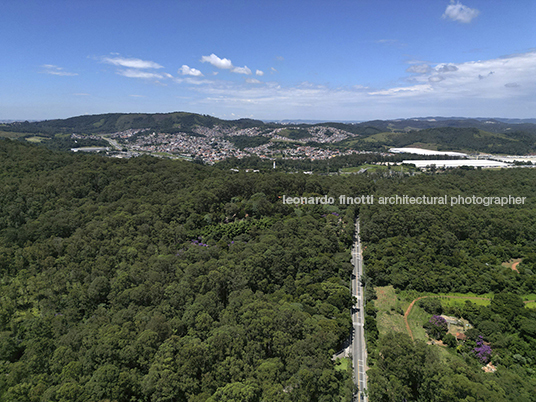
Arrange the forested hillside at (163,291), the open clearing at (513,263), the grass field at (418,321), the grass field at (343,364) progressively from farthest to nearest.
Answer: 1. the open clearing at (513,263)
2. the grass field at (418,321)
3. the grass field at (343,364)
4. the forested hillside at (163,291)

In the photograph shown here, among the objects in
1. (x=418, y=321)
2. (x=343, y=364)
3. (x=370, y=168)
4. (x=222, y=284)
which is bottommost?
(x=418, y=321)

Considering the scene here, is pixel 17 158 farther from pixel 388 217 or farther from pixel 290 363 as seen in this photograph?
pixel 388 217

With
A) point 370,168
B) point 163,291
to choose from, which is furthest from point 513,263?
point 370,168

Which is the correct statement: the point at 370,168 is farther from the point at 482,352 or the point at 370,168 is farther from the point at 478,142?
the point at 478,142

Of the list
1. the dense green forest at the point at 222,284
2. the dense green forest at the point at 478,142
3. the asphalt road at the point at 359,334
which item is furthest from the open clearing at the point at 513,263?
the dense green forest at the point at 478,142

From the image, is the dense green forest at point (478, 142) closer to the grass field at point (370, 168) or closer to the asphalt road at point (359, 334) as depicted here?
the grass field at point (370, 168)

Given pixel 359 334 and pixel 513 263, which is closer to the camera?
pixel 359 334
